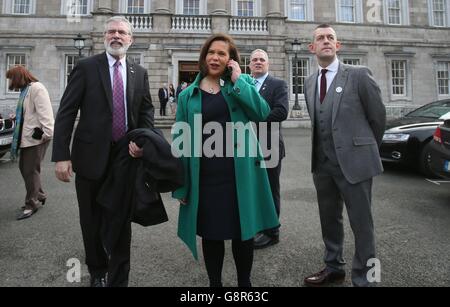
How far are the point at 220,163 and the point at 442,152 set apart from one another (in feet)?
14.1

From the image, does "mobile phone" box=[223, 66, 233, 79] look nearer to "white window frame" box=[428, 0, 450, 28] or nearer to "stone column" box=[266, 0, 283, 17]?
"stone column" box=[266, 0, 283, 17]

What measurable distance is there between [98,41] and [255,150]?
20.4m

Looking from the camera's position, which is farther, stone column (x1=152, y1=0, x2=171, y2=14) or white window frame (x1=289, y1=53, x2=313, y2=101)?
white window frame (x1=289, y1=53, x2=313, y2=101)

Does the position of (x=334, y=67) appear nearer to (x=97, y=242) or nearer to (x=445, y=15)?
(x=97, y=242)

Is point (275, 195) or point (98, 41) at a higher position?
point (98, 41)

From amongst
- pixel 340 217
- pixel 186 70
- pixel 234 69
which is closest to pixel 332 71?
pixel 234 69

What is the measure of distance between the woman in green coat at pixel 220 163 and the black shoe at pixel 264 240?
1.18 m

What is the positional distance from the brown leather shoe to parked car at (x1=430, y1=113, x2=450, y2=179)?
3.22m

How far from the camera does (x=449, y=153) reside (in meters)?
4.83

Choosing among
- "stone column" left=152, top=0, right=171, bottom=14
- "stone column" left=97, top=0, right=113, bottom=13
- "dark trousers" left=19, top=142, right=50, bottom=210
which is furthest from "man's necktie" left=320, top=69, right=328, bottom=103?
"stone column" left=97, top=0, right=113, bottom=13

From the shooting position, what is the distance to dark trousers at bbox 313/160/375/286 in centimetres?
257

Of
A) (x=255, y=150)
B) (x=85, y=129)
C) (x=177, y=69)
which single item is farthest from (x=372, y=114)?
(x=177, y=69)

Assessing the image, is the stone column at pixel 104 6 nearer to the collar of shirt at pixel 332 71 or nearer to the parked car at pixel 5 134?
the parked car at pixel 5 134

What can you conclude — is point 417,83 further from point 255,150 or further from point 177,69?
point 255,150
